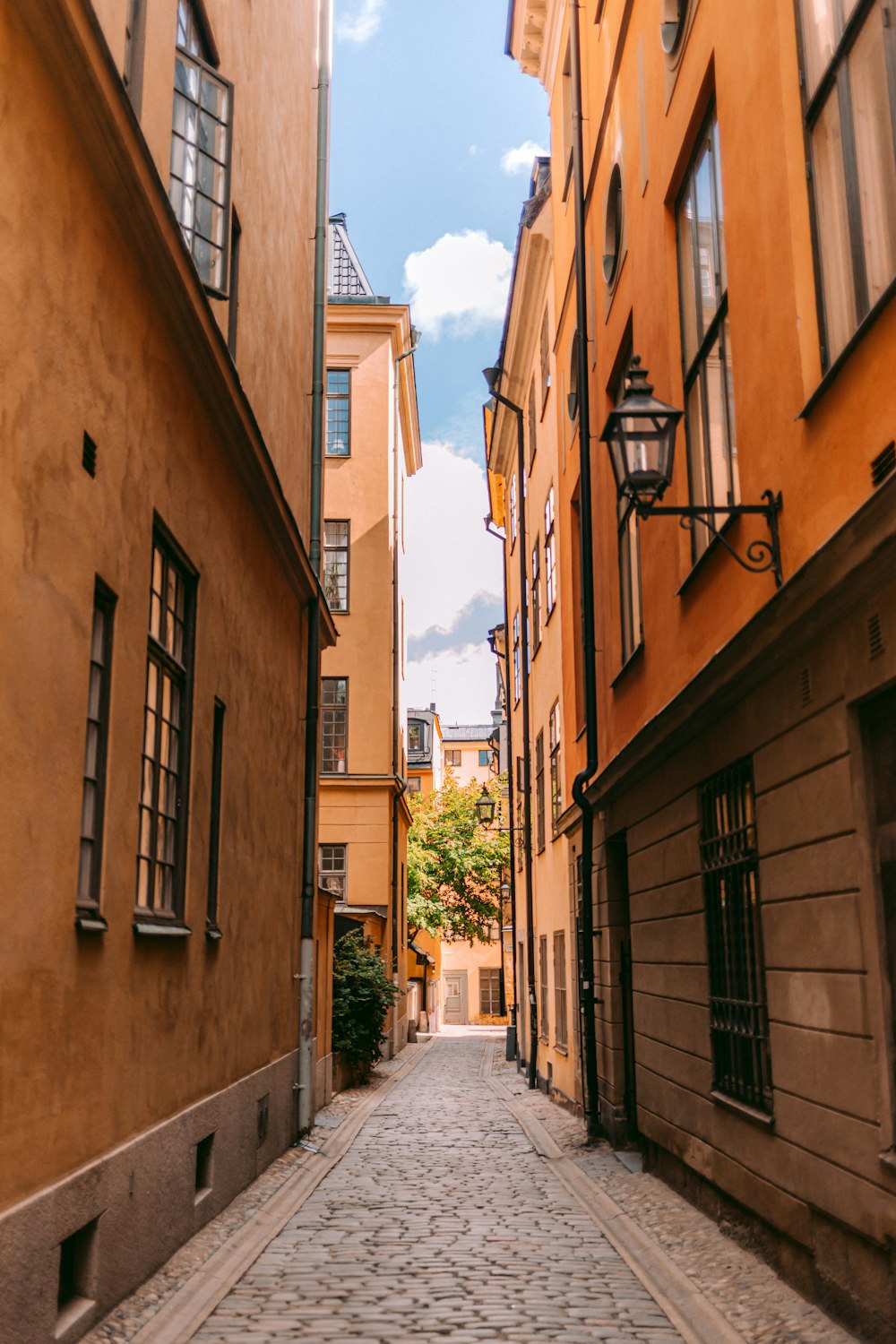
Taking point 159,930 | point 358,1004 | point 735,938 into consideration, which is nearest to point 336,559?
point 358,1004

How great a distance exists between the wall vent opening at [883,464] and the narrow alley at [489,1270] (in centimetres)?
363

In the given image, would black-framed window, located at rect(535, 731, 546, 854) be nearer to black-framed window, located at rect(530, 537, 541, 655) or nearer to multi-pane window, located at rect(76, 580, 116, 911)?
black-framed window, located at rect(530, 537, 541, 655)

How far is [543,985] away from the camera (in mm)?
21844

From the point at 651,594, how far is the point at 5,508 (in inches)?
257

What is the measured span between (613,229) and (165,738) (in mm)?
7960

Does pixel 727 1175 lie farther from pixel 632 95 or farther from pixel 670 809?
pixel 632 95

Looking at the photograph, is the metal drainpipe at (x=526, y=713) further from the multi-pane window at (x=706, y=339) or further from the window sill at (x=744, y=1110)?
the window sill at (x=744, y=1110)

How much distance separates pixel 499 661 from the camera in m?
39.4

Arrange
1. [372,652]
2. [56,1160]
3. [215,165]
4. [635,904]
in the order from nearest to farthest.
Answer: [56,1160], [215,165], [635,904], [372,652]

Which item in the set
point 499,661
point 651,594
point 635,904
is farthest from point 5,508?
point 499,661

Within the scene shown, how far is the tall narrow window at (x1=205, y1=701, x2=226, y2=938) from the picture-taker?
385 inches

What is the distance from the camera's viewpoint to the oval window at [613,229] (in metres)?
13.3

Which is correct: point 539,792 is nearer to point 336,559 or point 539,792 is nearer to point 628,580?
point 336,559

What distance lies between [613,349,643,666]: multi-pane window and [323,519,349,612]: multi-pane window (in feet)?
58.4
